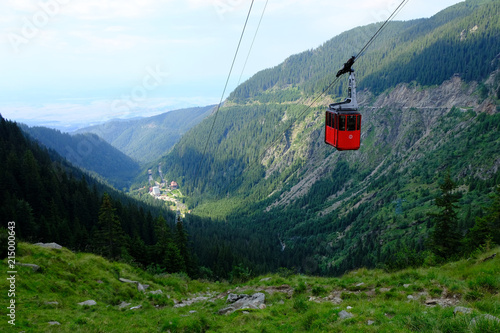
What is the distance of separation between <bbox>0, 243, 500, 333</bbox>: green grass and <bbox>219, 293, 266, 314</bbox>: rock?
60 cm

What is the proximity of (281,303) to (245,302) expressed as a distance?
8.99 feet

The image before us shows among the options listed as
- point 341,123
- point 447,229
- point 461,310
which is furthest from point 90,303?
point 447,229

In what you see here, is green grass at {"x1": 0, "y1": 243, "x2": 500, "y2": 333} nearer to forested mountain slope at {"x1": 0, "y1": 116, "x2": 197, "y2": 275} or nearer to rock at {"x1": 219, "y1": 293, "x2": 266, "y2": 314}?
rock at {"x1": 219, "y1": 293, "x2": 266, "y2": 314}

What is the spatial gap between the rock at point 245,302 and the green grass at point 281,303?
0.60 metres

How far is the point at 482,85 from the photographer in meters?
144

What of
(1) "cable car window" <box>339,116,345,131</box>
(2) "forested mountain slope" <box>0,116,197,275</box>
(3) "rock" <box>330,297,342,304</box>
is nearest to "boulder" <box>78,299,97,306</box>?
(2) "forested mountain slope" <box>0,116,197,275</box>

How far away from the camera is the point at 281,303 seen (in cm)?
1638

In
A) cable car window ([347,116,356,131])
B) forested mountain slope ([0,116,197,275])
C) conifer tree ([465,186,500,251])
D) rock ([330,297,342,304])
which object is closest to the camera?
rock ([330,297,342,304])

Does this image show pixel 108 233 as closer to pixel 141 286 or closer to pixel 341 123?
pixel 141 286

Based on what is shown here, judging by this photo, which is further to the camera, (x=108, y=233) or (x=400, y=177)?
(x=400, y=177)

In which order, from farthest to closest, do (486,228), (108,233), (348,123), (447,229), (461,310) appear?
(108,233)
(447,229)
(486,228)
(348,123)
(461,310)

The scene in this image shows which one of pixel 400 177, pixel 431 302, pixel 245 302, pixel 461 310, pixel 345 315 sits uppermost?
pixel 461 310

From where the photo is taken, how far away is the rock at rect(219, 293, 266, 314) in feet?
54.1

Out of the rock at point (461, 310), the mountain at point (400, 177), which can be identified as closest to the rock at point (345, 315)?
the rock at point (461, 310)
